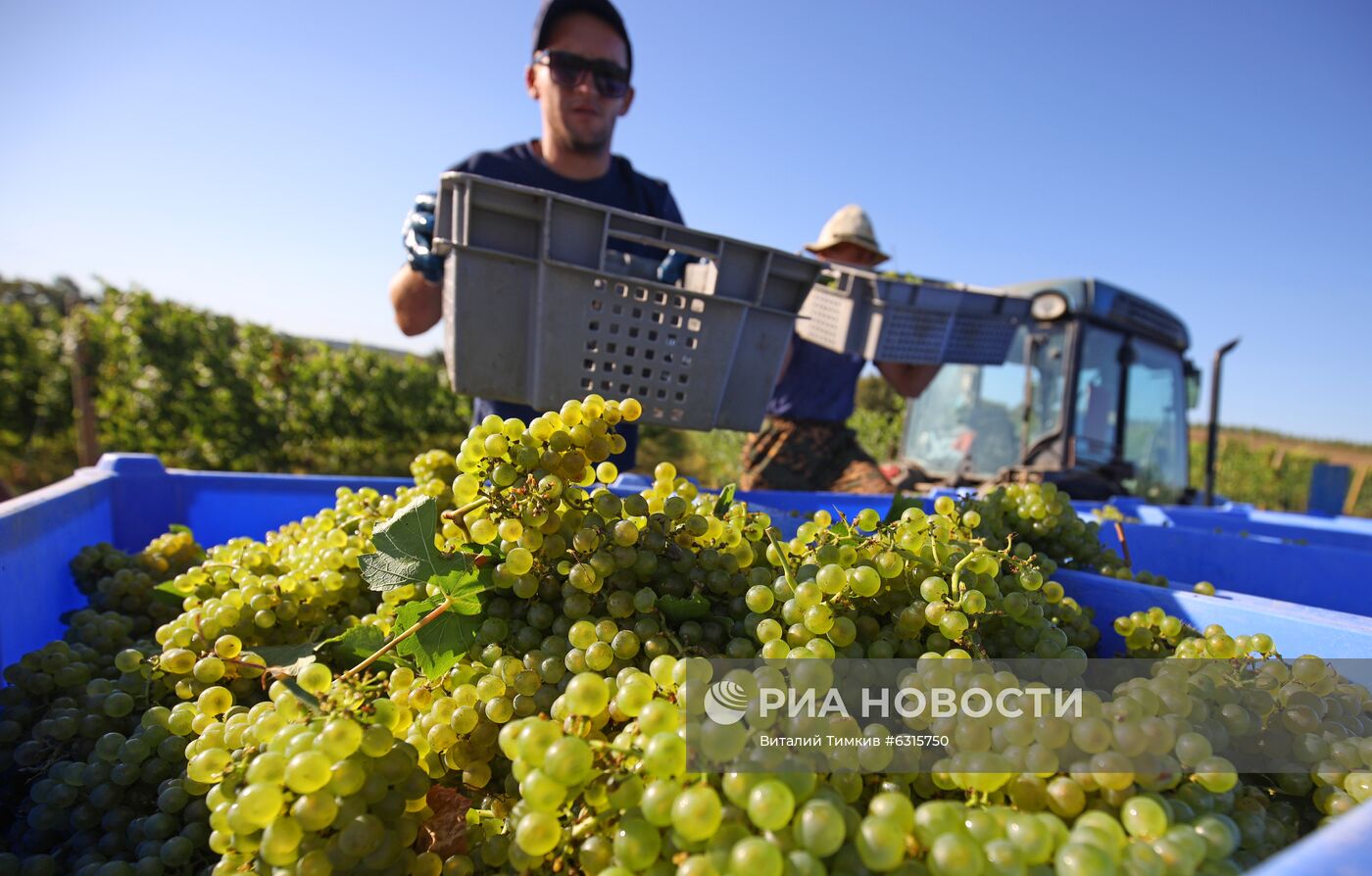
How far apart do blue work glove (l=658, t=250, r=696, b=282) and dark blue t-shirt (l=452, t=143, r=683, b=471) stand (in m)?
0.51

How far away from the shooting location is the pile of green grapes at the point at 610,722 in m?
0.63

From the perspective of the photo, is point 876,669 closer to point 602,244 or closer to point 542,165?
point 602,244

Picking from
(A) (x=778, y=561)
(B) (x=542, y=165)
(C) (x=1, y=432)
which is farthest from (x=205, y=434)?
(A) (x=778, y=561)

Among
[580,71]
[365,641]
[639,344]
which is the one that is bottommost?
[365,641]

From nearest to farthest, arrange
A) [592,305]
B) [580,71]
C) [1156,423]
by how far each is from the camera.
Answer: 1. [592,305]
2. [580,71]
3. [1156,423]

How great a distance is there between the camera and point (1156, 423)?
590cm

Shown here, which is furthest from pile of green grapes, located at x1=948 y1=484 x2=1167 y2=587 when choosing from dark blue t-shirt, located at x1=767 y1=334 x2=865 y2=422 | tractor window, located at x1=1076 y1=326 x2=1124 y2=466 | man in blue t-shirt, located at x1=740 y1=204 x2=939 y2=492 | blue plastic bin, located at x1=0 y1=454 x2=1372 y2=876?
tractor window, located at x1=1076 y1=326 x2=1124 y2=466

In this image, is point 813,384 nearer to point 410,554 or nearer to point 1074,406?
point 1074,406

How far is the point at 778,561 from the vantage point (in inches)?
40.9

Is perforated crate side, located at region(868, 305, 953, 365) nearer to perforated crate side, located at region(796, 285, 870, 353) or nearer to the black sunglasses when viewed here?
perforated crate side, located at region(796, 285, 870, 353)

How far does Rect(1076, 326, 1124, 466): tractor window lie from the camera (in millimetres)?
4941

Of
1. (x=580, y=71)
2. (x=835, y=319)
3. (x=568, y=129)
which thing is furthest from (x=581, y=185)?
(x=835, y=319)

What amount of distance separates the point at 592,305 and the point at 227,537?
1456 millimetres

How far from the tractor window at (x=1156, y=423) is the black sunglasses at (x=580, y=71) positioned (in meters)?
4.69
